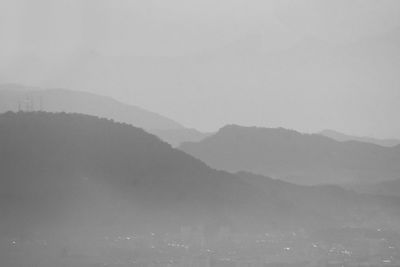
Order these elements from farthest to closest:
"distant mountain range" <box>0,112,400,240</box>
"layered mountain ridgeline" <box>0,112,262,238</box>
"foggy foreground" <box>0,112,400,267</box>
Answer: "layered mountain ridgeline" <box>0,112,262,238</box> < "distant mountain range" <box>0,112,400,240</box> < "foggy foreground" <box>0,112,400,267</box>

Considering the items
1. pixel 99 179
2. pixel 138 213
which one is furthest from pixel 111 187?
pixel 138 213

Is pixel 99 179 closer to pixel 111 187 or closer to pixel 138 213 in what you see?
pixel 111 187

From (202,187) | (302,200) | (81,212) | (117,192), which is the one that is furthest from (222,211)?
(302,200)

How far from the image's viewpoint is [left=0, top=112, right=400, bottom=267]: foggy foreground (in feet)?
324

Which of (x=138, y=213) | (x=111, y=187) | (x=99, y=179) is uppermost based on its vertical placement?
(x=99, y=179)

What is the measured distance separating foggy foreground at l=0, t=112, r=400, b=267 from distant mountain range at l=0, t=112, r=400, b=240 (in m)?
0.18

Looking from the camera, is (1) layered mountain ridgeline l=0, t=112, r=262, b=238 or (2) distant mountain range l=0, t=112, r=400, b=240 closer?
(2) distant mountain range l=0, t=112, r=400, b=240

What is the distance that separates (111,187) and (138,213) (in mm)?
7779

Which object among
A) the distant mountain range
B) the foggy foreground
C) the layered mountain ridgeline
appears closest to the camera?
the foggy foreground

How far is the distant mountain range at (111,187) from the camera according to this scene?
111000mm

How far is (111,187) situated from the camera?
121812 millimetres

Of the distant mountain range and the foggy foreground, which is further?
the distant mountain range

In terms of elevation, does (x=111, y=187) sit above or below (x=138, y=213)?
above

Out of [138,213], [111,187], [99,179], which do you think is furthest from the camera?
[99,179]
